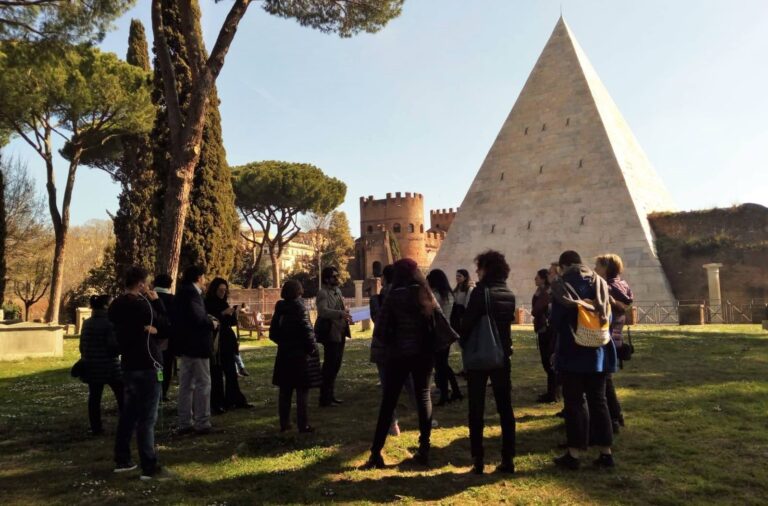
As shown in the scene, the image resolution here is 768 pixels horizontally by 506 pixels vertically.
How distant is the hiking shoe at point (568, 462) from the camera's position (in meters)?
3.86

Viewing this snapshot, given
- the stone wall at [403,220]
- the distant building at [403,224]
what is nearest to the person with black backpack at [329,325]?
the distant building at [403,224]

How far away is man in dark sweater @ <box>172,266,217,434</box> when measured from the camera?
4848 millimetres

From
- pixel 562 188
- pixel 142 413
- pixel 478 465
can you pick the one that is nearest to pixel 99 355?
pixel 142 413

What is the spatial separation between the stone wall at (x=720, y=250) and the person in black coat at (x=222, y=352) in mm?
18542

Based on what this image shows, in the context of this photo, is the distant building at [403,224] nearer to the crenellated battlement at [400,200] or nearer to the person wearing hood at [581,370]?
the crenellated battlement at [400,200]

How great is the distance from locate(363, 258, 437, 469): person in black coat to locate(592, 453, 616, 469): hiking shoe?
1.25 meters

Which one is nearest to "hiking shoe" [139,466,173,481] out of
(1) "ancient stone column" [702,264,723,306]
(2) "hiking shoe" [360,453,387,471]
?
(2) "hiking shoe" [360,453,387,471]

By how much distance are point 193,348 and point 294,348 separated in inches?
35.4

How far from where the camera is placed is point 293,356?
491 cm

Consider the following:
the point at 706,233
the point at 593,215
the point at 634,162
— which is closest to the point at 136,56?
the point at 593,215

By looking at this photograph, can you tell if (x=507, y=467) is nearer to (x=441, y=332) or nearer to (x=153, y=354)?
(x=441, y=332)

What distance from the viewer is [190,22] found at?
28.4ft

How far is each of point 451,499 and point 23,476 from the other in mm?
3194

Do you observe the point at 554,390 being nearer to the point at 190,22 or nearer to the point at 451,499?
the point at 451,499
